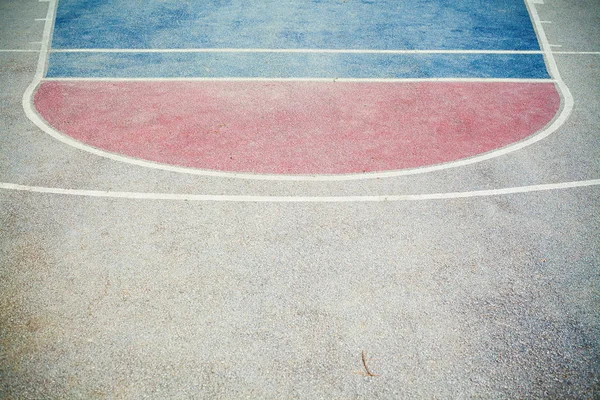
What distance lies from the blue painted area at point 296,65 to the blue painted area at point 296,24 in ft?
2.12

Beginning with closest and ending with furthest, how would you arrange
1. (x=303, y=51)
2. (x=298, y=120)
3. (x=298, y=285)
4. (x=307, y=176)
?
(x=298, y=285) → (x=307, y=176) → (x=298, y=120) → (x=303, y=51)

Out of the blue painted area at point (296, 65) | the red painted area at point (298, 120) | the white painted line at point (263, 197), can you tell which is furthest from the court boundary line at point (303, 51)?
the white painted line at point (263, 197)

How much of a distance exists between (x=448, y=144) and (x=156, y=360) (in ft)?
20.8

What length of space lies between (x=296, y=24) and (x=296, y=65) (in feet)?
9.22

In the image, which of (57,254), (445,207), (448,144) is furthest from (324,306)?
(448,144)

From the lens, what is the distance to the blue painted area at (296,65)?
10.6 meters

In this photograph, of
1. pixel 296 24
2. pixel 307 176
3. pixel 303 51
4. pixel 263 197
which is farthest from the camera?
pixel 296 24

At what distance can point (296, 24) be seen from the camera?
1300 centimetres

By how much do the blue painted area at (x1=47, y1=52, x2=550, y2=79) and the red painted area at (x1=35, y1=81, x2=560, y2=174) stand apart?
1.93 feet

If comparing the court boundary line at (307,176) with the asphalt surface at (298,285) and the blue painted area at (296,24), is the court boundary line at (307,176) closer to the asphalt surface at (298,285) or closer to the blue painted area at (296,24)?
the asphalt surface at (298,285)

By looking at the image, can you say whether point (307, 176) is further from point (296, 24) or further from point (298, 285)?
point (296, 24)

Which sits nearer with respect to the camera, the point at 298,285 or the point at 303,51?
the point at 298,285

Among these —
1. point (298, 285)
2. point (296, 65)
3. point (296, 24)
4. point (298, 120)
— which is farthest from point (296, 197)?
point (296, 24)

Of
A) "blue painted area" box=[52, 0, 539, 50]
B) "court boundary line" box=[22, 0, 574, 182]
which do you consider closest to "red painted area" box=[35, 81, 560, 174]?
"court boundary line" box=[22, 0, 574, 182]
